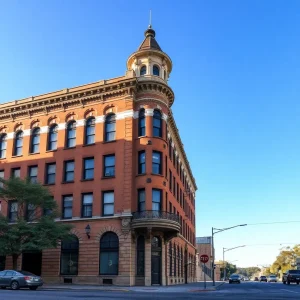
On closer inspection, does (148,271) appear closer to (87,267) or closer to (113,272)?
(113,272)

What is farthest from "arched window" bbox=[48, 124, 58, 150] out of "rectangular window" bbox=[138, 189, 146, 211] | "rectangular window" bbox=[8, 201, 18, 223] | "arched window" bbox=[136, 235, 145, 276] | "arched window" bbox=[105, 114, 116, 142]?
"arched window" bbox=[136, 235, 145, 276]

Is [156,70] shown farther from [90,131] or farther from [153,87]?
[90,131]

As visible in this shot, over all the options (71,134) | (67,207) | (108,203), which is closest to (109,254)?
(108,203)

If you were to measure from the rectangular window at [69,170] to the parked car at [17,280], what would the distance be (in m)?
14.0

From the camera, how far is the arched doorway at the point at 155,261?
34.7 metres

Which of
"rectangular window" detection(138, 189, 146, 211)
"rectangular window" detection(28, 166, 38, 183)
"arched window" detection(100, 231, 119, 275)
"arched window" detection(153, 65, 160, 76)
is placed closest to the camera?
"arched window" detection(100, 231, 119, 275)

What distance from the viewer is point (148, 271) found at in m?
33.6

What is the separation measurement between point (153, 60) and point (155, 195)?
1419cm

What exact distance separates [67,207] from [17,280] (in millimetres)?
13061

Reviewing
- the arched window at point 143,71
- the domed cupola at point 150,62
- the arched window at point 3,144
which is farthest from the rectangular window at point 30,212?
the arched window at point 143,71

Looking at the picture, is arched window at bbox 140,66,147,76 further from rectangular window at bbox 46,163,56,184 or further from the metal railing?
the metal railing

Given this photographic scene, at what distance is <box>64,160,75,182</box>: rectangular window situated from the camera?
128 ft

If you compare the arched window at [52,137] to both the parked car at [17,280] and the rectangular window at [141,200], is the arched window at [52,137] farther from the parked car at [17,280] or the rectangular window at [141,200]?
→ the parked car at [17,280]

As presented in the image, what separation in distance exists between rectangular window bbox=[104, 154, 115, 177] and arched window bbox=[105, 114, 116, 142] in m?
1.83
